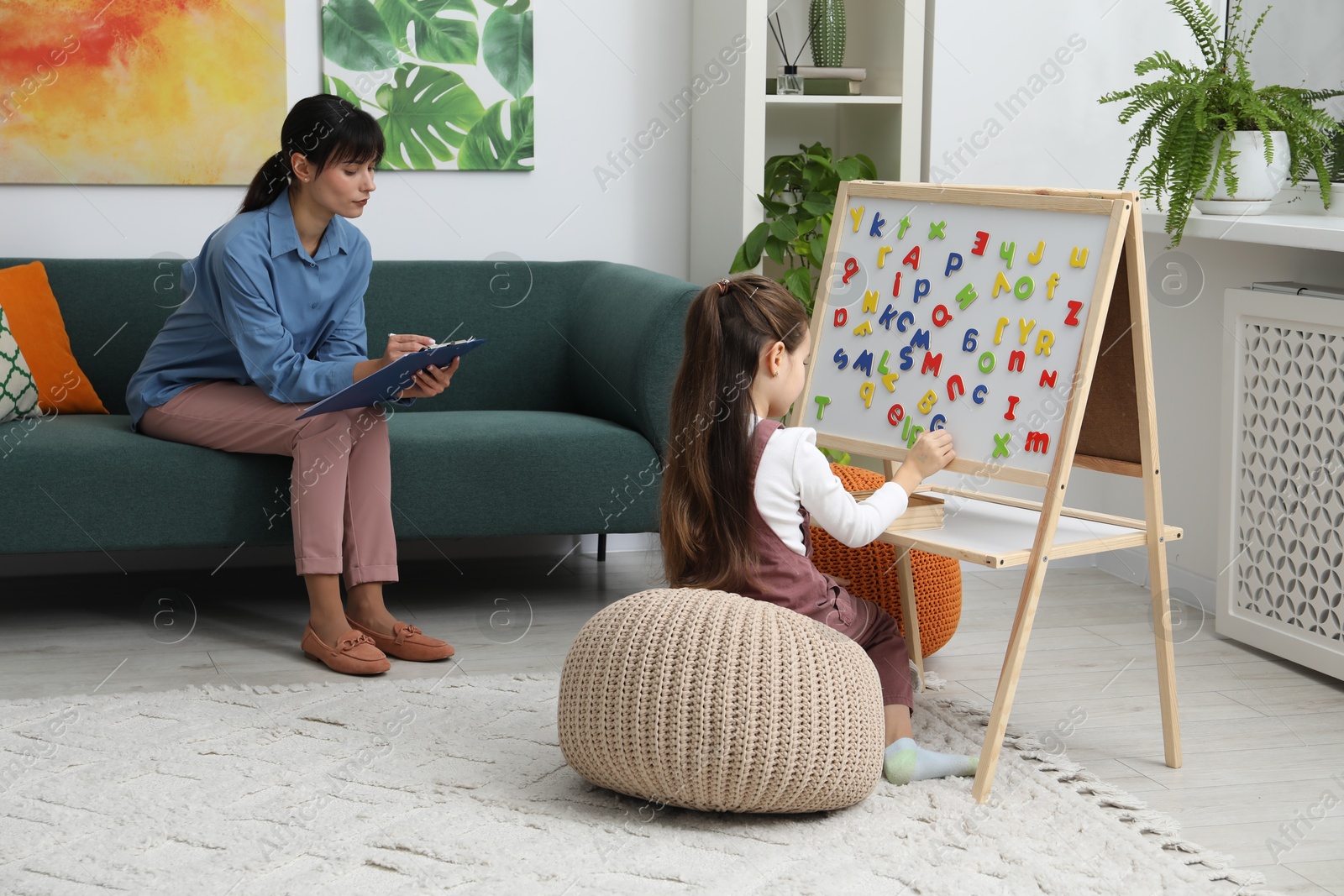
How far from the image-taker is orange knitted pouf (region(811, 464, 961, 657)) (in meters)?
2.53

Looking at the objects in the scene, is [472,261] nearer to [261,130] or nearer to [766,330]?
[261,130]

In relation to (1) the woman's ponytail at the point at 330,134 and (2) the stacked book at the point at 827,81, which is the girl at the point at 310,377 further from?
(2) the stacked book at the point at 827,81

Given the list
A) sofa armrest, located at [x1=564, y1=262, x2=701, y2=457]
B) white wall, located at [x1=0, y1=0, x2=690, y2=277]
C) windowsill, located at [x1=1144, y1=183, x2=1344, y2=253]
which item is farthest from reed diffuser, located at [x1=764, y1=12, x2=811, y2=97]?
windowsill, located at [x1=1144, y1=183, x2=1344, y2=253]

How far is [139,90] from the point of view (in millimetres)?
3227

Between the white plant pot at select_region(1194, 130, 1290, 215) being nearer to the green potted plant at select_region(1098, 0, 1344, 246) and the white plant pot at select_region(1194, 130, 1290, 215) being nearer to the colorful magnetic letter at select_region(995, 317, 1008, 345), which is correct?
the green potted plant at select_region(1098, 0, 1344, 246)

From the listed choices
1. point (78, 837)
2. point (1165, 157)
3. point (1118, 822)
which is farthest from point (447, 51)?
point (1118, 822)

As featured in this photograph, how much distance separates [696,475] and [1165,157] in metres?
1.43

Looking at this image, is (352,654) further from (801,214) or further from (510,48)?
(510,48)

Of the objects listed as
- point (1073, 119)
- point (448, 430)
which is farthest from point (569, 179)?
point (1073, 119)

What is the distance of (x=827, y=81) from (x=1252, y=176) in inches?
44.4

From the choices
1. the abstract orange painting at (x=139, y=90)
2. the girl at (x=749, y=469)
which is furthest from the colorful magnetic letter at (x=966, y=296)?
the abstract orange painting at (x=139, y=90)

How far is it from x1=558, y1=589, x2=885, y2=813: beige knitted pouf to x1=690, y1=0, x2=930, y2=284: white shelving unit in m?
1.62

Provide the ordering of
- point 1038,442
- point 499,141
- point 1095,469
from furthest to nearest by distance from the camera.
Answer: point 499,141 → point 1095,469 → point 1038,442

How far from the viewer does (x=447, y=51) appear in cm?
340
